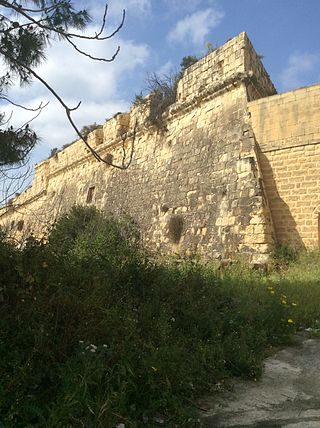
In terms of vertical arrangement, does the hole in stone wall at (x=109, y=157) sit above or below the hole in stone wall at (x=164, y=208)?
above

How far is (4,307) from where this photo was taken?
2914mm

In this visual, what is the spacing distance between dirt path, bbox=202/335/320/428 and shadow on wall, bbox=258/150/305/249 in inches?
200

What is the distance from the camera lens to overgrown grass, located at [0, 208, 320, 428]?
94.0 inches

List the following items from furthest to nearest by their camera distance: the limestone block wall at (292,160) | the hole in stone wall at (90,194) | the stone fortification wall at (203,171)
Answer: the hole in stone wall at (90,194) < the stone fortification wall at (203,171) < the limestone block wall at (292,160)

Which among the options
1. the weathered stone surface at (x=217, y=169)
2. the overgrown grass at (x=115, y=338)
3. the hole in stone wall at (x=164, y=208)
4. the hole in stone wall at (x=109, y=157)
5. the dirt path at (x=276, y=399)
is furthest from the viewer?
the hole in stone wall at (x=109, y=157)

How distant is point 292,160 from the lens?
8844 millimetres

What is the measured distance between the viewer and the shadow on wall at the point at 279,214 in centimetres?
861

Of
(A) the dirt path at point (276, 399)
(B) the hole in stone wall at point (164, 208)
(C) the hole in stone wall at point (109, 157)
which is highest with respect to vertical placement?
(C) the hole in stone wall at point (109, 157)

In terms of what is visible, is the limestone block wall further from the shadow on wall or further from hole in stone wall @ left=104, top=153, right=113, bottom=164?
hole in stone wall @ left=104, top=153, right=113, bottom=164

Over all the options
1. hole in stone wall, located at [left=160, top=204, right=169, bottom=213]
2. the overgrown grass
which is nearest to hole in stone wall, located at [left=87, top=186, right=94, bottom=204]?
hole in stone wall, located at [left=160, top=204, right=169, bottom=213]

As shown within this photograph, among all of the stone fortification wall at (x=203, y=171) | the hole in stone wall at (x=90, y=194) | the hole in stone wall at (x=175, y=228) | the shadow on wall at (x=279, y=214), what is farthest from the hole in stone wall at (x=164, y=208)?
the hole in stone wall at (x=90, y=194)

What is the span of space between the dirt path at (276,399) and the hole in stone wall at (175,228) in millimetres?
6948

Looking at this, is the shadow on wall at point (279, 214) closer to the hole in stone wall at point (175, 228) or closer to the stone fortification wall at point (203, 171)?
the stone fortification wall at point (203, 171)

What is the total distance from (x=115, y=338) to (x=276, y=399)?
1326 mm
